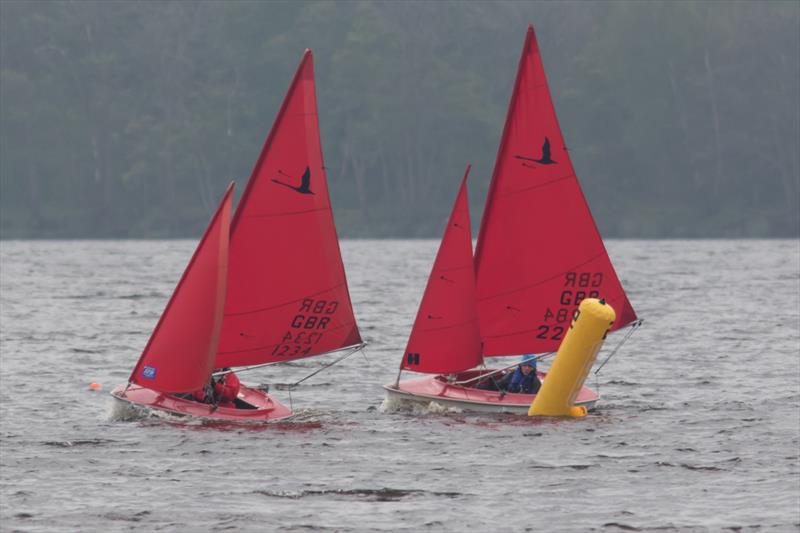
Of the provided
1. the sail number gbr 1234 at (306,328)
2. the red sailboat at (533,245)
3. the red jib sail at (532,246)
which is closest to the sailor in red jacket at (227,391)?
the sail number gbr 1234 at (306,328)

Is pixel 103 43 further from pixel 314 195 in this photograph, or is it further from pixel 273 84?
pixel 314 195

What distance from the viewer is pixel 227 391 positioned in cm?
3269

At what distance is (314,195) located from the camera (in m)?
33.9

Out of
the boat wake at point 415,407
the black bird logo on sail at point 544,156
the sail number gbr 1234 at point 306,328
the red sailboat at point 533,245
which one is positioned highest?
the black bird logo on sail at point 544,156

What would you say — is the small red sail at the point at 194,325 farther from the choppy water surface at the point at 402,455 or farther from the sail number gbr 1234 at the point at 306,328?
the sail number gbr 1234 at the point at 306,328

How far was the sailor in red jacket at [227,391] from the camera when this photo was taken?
3262 centimetres

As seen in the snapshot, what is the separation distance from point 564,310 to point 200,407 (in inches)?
356

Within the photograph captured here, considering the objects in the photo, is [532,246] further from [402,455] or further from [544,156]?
[402,455]

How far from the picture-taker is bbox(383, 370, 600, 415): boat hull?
33.6 m

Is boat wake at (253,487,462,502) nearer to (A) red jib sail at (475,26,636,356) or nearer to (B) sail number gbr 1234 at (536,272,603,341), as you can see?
(A) red jib sail at (475,26,636,356)

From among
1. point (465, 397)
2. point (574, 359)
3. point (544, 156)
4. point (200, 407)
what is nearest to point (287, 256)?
point (200, 407)

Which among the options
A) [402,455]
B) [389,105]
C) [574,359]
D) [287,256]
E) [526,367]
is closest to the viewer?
[402,455]

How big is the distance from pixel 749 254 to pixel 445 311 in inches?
3345

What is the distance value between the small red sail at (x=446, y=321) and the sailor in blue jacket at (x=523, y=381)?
2.54ft
